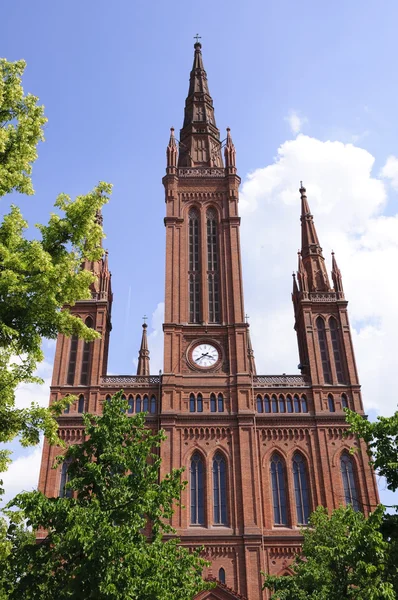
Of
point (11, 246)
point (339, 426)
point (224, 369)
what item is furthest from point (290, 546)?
point (11, 246)

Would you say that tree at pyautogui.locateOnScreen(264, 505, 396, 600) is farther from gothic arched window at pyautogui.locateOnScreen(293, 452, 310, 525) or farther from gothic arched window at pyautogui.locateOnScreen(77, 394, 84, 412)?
gothic arched window at pyautogui.locateOnScreen(77, 394, 84, 412)

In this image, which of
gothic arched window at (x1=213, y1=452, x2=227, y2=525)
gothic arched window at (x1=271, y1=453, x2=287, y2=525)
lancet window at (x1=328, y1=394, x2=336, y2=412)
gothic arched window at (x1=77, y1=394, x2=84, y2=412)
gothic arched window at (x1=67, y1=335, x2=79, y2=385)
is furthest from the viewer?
gothic arched window at (x1=67, y1=335, x2=79, y2=385)

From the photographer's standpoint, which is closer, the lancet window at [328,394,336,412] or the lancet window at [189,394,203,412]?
the lancet window at [189,394,203,412]

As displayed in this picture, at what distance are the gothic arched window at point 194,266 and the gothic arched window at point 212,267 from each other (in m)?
0.88

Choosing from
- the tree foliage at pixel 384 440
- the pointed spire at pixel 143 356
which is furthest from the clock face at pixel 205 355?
the tree foliage at pixel 384 440

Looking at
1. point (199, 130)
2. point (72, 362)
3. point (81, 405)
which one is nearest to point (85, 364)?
point (72, 362)

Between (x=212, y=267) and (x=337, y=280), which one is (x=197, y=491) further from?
(x=337, y=280)

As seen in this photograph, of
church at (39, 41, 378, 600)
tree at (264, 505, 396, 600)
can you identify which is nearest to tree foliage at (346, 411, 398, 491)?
tree at (264, 505, 396, 600)

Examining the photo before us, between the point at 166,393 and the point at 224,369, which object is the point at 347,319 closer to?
the point at 224,369

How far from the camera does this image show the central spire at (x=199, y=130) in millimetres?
53531

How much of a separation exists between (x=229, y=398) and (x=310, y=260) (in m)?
14.4

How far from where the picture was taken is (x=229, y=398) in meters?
40.4

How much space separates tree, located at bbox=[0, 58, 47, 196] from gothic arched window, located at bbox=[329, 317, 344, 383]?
31.5 m

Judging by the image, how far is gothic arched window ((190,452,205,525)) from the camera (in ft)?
120
